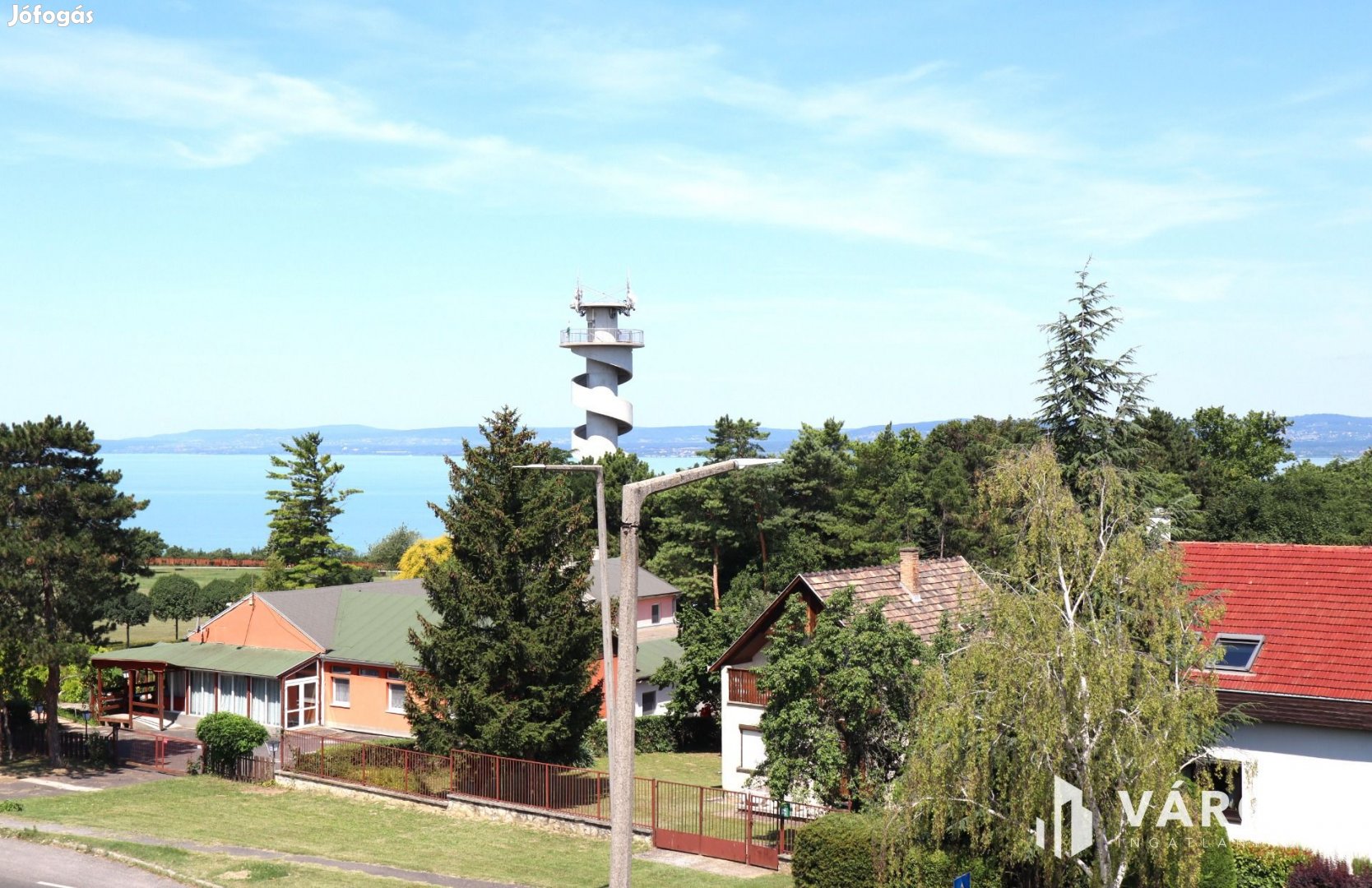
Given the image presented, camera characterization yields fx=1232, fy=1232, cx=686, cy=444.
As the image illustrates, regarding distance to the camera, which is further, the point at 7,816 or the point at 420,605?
the point at 420,605

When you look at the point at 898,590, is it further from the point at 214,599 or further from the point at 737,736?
the point at 214,599

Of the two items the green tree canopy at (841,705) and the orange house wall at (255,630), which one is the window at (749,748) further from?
the orange house wall at (255,630)

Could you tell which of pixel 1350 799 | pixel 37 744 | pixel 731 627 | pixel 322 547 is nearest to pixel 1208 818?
pixel 1350 799

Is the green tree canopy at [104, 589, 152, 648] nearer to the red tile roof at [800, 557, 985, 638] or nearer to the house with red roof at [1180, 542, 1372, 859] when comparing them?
the red tile roof at [800, 557, 985, 638]

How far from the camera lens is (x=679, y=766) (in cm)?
4041

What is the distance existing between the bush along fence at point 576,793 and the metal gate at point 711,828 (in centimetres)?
2

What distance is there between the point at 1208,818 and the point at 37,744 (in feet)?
119

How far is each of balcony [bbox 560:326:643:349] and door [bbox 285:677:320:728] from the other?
45.1 metres

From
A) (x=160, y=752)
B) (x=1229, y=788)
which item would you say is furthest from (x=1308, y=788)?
(x=160, y=752)

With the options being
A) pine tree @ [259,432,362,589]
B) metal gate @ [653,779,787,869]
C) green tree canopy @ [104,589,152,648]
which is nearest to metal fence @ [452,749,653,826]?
metal gate @ [653,779,787,869]

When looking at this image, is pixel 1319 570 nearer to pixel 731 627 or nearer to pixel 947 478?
pixel 731 627

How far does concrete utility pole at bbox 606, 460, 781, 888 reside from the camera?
17172 millimetres

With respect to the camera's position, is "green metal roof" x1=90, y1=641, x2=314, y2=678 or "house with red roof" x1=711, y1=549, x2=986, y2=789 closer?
"house with red roof" x1=711, y1=549, x2=986, y2=789

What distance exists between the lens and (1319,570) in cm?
2569
